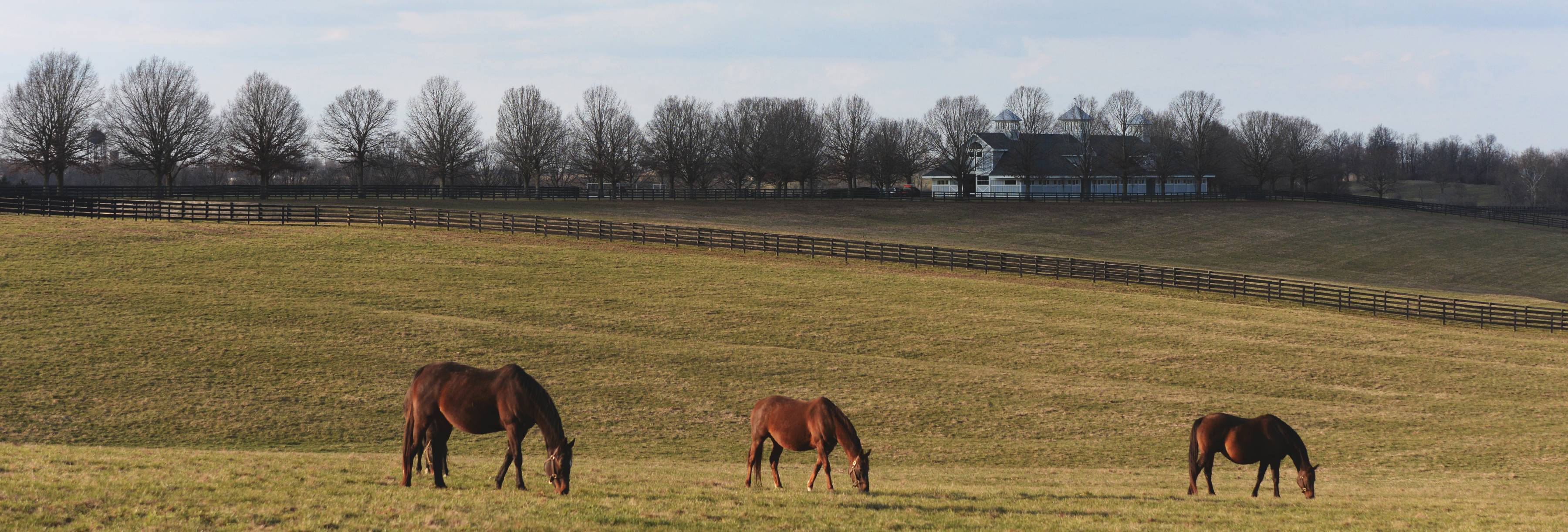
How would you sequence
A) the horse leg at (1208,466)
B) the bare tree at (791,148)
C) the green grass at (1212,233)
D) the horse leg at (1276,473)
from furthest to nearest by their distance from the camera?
the bare tree at (791,148) → the green grass at (1212,233) → the horse leg at (1208,466) → the horse leg at (1276,473)

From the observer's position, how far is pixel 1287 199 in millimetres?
94500

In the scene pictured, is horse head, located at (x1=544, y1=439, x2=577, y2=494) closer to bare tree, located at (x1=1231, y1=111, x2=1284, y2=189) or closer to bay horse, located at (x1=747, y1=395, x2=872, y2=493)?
bay horse, located at (x1=747, y1=395, x2=872, y2=493)

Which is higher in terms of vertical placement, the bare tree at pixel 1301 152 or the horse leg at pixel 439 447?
the bare tree at pixel 1301 152

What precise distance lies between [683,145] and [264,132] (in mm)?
34205

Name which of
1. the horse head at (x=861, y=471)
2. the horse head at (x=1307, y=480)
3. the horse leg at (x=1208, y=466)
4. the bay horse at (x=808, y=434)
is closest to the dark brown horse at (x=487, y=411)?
the bay horse at (x=808, y=434)

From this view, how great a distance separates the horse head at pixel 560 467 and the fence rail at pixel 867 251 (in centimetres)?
3657

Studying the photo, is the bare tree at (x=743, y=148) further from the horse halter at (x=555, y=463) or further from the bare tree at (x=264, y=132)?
the horse halter at (x=555, y=463)

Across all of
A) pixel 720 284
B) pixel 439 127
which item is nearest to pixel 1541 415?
pixel 720 284

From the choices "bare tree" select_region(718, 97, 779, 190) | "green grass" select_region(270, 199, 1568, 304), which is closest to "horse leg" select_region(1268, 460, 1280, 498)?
"green grass" select_region(270, 199, 1568, 304)

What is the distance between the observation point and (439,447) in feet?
32.7

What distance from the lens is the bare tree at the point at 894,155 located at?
3720 inches

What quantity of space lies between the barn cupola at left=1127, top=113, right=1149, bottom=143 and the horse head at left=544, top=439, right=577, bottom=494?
95.0 m

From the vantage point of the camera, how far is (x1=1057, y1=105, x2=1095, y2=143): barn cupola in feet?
323

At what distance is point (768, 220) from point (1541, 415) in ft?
172
